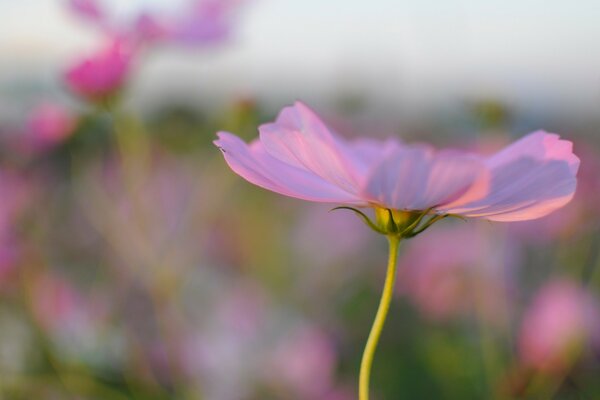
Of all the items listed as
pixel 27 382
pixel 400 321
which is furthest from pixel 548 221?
pixel 27 382

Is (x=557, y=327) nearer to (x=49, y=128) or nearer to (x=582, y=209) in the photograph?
(x=582, y=209)

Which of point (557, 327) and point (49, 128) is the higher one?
point (49, 128)

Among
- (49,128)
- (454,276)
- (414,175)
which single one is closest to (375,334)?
(414,175)

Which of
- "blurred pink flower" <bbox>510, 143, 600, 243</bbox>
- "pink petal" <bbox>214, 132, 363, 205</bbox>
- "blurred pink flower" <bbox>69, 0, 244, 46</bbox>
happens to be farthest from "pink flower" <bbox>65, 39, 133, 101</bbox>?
"blurred pink flower" <bbox>510, 143, 600, 243</bbox>

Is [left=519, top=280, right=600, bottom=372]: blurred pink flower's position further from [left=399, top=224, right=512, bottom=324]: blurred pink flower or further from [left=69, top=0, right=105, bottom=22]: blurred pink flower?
[left=69, top=0, right=105, bottom=22]: blurred pink flower

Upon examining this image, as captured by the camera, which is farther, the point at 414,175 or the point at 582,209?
the point at 582,209

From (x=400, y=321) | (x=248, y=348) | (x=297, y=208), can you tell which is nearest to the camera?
(x=248, y=348)

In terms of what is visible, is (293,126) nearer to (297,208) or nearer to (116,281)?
(116,281)
